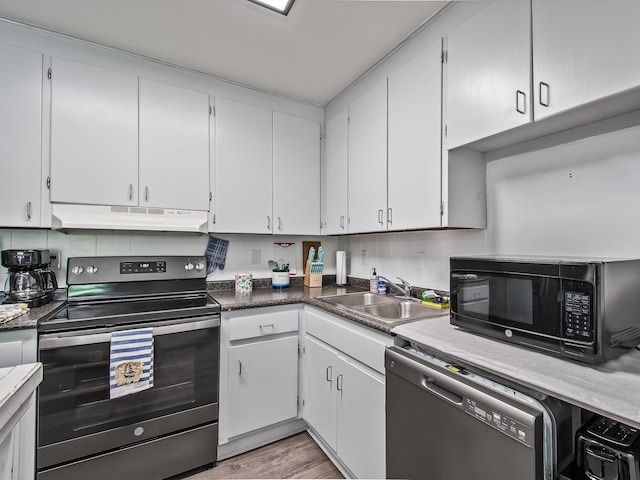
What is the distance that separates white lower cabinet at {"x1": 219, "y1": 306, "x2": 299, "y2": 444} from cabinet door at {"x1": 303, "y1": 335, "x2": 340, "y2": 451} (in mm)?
86

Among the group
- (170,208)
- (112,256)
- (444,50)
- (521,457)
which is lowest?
(521,457)

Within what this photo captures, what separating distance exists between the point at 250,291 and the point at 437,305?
128 centimetres

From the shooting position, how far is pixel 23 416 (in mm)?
1251

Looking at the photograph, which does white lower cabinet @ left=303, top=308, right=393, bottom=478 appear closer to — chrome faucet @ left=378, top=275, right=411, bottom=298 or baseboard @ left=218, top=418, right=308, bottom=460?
baseboard @ left=218, top=418, right=308, bottom=460

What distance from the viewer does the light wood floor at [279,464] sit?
64.1 inches

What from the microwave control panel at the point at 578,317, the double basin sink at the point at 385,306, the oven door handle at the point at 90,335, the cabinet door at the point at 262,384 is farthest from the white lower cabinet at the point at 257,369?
the microwave control panel at the point at 578,317

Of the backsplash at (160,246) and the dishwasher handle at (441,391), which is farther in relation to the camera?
the backsplash at (160,246)

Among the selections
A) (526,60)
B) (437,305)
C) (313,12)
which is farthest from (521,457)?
(313,12)

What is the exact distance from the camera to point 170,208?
1.93m

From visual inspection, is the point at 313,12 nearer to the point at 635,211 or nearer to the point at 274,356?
the point at 635,211

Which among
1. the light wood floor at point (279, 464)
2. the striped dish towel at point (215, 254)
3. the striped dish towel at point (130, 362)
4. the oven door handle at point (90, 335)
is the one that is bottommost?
the light wood floor at point (279, 464)

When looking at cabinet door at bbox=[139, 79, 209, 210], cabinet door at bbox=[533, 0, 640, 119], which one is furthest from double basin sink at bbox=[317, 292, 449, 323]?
cabinet door at bbox=[139, 79, 209, 210]

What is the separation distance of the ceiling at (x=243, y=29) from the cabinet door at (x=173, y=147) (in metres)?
0.24

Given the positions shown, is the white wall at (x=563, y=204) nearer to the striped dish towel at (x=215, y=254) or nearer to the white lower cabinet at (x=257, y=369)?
the white lower cabinet at (x=257, y=369)
